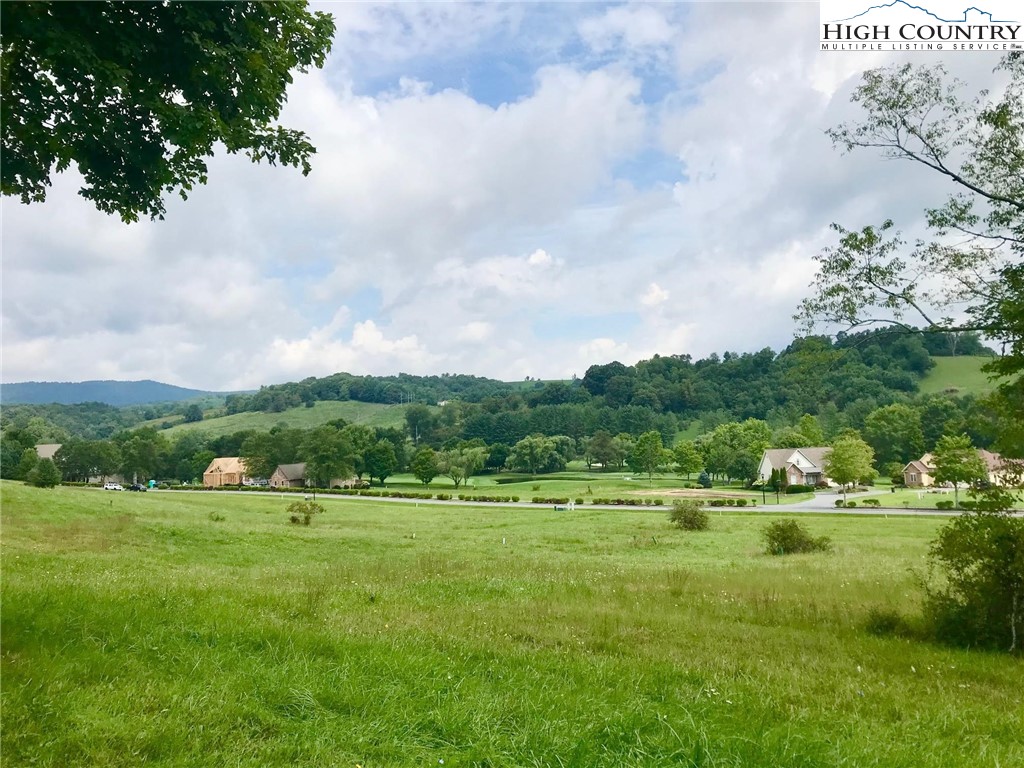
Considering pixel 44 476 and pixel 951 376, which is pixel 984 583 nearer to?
pixel 44 476

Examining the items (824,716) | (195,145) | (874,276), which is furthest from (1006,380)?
(195,145)

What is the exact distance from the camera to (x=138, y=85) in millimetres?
5512

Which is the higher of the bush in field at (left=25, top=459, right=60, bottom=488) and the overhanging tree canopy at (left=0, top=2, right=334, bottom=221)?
the overhanging tree canopy at (left=0, top=2, right=334, bottom=221)

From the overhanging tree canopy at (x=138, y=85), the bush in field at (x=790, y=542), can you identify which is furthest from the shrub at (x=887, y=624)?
the bush in field at (x=790, y=542)

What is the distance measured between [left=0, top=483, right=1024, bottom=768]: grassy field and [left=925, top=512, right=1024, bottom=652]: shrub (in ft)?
3.34

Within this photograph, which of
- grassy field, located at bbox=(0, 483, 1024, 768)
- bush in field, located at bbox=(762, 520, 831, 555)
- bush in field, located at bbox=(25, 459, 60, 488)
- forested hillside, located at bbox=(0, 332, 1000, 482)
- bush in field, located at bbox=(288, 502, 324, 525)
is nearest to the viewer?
grassy field, located at bbox=(0, 483, 1024, 768)

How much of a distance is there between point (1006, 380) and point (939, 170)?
477 cm

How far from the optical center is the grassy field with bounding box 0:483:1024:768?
436 centimetres

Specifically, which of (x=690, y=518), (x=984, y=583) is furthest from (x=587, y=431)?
(x=984, y=583)

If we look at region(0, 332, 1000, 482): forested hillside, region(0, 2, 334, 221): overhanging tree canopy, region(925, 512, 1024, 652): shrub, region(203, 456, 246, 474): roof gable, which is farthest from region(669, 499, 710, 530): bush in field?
region(203, 456, 246, 474): roof gable

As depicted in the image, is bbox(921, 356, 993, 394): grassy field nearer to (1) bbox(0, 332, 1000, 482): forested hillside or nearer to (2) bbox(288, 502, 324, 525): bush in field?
(1) bbox(0, 332, 1000, 482): forested hillside

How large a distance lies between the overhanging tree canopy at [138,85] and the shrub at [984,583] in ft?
39.7

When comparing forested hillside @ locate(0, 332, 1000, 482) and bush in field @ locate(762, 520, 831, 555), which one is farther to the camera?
forested hillside @ locate(0, 332, 1000, 482)

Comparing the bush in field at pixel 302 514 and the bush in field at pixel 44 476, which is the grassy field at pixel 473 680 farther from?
the bush in field at pixel 44 476
